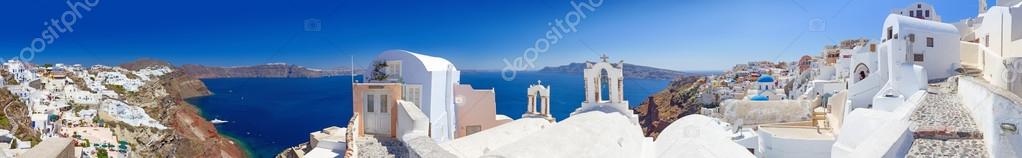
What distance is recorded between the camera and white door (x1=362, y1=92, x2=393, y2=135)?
10.6m

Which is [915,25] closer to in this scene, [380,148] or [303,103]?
[380,148]

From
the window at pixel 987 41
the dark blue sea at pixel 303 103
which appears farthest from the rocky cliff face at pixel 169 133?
the window at pixel 987 41

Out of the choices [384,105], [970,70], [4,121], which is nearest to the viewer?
[384,105]

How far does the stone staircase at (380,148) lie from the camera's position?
29.4 feet

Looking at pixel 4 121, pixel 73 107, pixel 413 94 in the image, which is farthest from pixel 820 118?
pixel 73 107

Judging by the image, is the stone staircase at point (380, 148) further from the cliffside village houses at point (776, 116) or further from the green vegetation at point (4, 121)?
the green vegetation at point (4, 121)

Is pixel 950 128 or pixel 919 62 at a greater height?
pixel 919 62

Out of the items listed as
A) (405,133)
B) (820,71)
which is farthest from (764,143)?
(820,71)

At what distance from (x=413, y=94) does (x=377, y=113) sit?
Answer: 1.29 metres

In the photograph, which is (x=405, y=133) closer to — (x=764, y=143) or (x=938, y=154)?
(x=764, y=143)

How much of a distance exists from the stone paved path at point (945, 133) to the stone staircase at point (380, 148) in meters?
6.60

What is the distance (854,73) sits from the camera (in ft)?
54.2

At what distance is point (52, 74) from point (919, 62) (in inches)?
2010

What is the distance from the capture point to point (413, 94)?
465 inches
